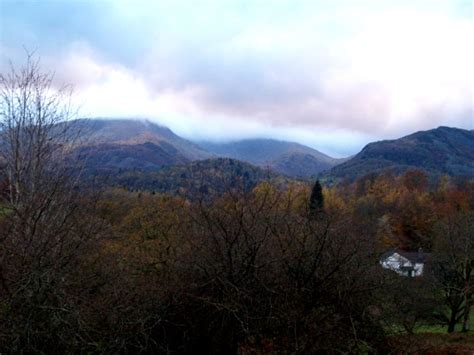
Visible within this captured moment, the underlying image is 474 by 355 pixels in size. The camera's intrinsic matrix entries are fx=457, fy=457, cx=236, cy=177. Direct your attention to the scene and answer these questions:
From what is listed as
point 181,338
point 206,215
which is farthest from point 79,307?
point 206,215

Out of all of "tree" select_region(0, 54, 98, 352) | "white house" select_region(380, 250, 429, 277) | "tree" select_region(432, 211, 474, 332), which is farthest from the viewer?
"tree" select_region(432, 211, 474, 332)

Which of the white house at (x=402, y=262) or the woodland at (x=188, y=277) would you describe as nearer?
the woodland at (x=188, y=277)

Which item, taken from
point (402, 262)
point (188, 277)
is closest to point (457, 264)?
point (402, 262)

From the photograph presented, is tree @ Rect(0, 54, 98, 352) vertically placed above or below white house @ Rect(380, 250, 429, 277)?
above

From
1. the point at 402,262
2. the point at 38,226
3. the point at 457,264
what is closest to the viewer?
the point at 38,226

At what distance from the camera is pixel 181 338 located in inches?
293

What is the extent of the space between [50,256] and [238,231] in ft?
9.87

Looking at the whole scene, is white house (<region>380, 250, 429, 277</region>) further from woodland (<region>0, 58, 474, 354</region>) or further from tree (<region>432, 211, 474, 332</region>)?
woodland (<region>0, 58, 474, 354</region>)

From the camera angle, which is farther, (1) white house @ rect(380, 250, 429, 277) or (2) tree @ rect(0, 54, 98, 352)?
(1) white house @ rect(380, 250, 429, 277)

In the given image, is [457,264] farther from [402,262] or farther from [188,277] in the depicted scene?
[188,277]

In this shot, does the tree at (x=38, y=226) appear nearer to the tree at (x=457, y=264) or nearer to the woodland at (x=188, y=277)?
the woodland at (x=188, y=277)

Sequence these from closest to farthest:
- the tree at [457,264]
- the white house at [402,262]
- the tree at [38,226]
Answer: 1. the tree at [38,226]
2. the white house at [402,262]
3. the tree at [457,264]

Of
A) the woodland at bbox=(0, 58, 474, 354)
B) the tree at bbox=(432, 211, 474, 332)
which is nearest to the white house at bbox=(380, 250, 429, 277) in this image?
the tree at bbox=(432, 211, 474, 332)

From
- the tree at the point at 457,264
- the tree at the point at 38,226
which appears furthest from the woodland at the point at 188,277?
the tree at the point at 457,264
